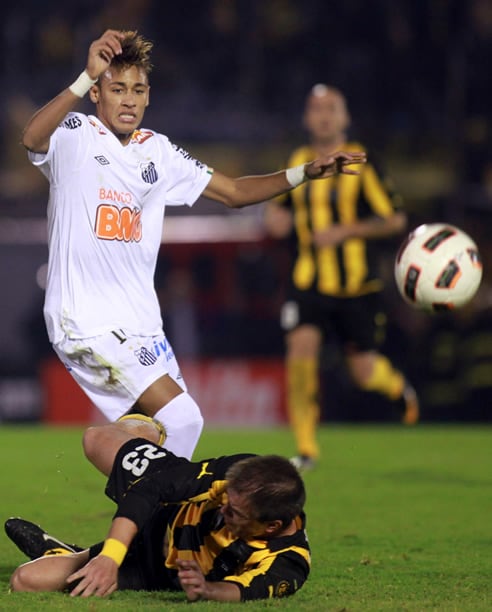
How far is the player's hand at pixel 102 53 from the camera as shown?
4473 millimetres

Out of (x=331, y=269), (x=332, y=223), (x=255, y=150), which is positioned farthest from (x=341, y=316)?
(x=255, y=150)

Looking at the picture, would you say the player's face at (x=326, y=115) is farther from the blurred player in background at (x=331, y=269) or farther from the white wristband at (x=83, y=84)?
the white wristband at (x=83, y=84)

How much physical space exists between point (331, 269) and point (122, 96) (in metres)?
4.56

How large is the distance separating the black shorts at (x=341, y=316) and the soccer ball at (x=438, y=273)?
2.32m

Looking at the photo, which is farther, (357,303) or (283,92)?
(283,92)

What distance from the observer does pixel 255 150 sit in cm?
1658

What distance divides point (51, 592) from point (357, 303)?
17.1ft

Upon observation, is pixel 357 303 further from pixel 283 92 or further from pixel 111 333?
pixel 283 92

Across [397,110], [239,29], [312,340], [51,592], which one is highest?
[239,29]

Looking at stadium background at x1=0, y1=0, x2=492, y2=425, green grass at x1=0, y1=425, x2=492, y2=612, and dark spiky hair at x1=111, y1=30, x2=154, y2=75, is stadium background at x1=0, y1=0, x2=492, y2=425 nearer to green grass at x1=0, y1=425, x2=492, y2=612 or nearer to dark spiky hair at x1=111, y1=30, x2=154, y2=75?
green grass at x1=0, y1=425, x2=492, y2=612

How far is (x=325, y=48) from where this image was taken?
17.7 meters

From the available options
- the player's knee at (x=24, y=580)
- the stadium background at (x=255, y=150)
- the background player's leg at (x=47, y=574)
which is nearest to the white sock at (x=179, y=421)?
the background player's leg at (x=47, y=574)

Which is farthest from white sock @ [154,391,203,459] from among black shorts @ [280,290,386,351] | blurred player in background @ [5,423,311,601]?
black shorts @ [280,290,386,351]

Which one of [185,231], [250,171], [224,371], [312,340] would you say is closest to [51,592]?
[312,340]
